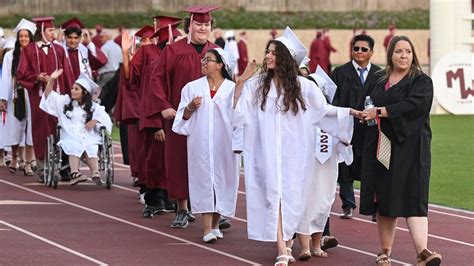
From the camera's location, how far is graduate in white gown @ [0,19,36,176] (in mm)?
19922

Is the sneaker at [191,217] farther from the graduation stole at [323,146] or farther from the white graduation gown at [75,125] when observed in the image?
the white graduation gown at [75,125]

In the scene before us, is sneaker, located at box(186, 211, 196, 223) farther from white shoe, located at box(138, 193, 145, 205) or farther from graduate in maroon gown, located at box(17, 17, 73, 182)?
graduate in maroon gown, located at box(17, 17, 73, 182)

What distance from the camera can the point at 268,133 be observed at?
1163 cm

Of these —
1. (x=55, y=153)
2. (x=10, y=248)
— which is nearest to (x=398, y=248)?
(x=10, y=248)

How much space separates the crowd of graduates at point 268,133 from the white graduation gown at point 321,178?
1 centimetres

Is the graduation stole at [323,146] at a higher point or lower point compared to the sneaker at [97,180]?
higher

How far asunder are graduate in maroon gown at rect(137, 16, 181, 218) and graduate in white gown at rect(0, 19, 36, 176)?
14.5 feet

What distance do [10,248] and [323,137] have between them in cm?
295

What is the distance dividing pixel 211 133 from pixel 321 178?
1538 millimetres

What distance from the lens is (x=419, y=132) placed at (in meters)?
11.3

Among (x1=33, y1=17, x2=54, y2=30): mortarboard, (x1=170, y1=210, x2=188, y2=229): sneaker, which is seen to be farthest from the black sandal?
(x1=170, y1=210, x2=188, y2=229): sneaker

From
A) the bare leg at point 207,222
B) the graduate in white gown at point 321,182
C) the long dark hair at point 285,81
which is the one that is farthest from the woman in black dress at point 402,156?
the bare leg at point 207,222

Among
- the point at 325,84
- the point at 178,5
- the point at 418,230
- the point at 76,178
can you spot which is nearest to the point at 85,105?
the point at 76,178

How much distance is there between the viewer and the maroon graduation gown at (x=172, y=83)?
13.9 m
